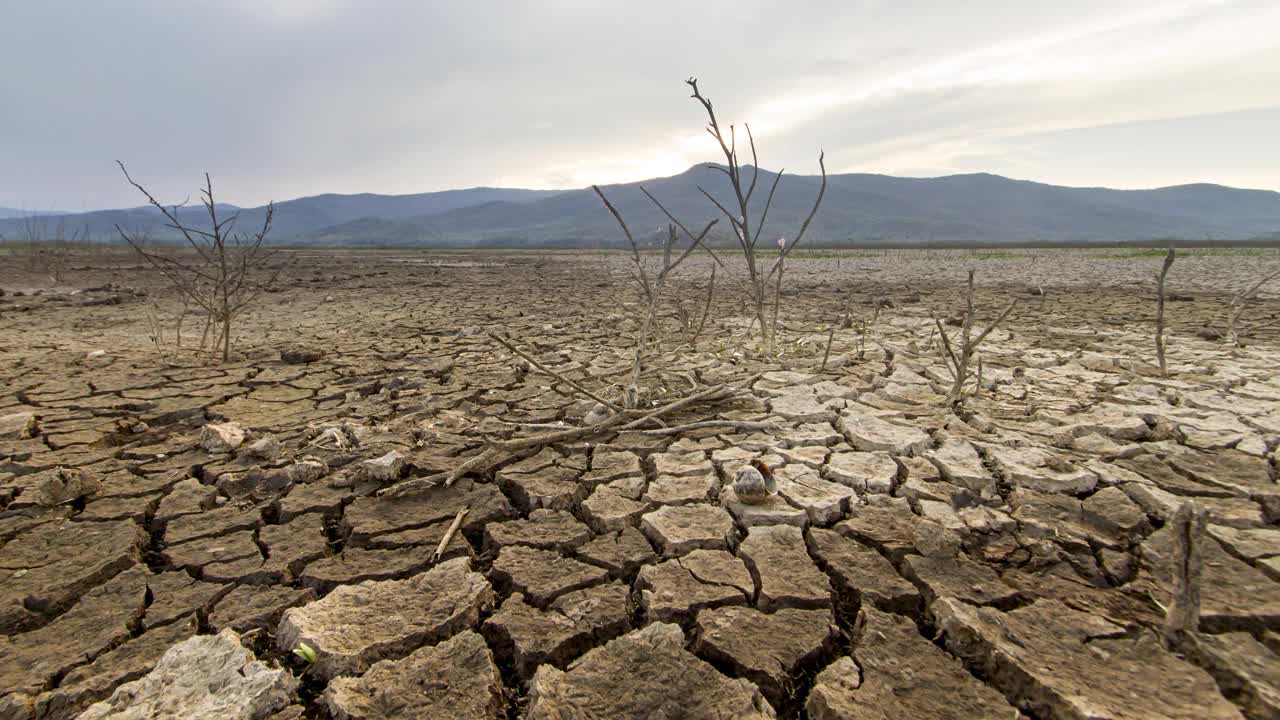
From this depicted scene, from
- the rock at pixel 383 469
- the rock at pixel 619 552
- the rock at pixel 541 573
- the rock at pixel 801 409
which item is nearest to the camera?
the rock at pixel 541 573

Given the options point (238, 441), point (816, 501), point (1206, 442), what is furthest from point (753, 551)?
point (238, 441)

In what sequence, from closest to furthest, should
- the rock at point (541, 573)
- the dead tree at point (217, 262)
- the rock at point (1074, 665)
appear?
the rock at point (1074, 665) < the rock at point (541, 573) < the dead tree at point (217, 262)

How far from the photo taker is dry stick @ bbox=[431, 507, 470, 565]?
1670 millimetres

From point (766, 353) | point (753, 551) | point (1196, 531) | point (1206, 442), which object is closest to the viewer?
point (1196, 531)

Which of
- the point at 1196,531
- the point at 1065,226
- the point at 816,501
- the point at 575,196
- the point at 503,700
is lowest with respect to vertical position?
the point at 503,700

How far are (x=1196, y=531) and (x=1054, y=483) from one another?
0.86 meters

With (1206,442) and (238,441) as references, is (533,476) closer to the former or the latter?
(238,441)

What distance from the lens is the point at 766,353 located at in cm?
420

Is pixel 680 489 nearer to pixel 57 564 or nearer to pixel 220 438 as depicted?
pixel 57 564

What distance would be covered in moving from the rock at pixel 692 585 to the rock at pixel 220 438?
6.61 feet

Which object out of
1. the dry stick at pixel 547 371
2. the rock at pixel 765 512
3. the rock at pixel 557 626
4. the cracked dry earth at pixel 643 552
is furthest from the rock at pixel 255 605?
the rock at pixel 765 512

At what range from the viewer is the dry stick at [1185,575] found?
1182mm

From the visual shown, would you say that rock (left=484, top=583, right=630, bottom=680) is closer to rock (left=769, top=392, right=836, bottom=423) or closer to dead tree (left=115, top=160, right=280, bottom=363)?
rock (left=769, top=392, right=836, bottom=423)

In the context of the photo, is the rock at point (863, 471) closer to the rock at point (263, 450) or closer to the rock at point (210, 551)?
the rock at point (210, 551)
